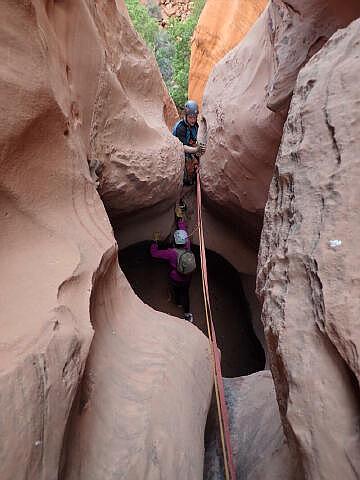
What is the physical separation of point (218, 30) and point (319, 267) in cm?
740

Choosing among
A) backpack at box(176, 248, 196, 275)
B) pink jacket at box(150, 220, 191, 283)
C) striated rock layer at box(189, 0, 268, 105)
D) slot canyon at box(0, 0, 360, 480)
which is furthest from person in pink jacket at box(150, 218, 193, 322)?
striated rock layer at box(189, 0, 268, 105)

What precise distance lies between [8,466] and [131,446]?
614mm

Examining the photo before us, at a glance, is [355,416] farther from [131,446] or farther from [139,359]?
[139,359]

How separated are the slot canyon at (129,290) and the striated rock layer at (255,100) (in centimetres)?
2

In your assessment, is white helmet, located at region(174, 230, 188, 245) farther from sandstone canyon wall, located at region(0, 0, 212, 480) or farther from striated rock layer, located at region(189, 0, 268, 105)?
striated rock layer, located at region(189, 0, 268, 105)

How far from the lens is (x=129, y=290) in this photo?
243cm

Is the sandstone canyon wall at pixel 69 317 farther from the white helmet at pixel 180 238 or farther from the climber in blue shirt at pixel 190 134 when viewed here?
the climber in blue shirt at pixel 190 134

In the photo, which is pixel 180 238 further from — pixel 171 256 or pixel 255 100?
pixel 255 100

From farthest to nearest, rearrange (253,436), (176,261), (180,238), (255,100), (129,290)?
(180,238) → (176,261) → (255,100) → (129,290) → (253,436)

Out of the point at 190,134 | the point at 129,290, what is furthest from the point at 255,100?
the point at 129,290

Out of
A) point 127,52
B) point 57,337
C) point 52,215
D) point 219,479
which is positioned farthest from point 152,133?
point 219,479

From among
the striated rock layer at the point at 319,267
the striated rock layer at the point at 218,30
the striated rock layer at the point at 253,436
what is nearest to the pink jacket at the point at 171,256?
the striated rock layer at the point at 253,436

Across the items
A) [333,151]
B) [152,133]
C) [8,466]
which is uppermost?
[152,133]

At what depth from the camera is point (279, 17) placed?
3061mm
